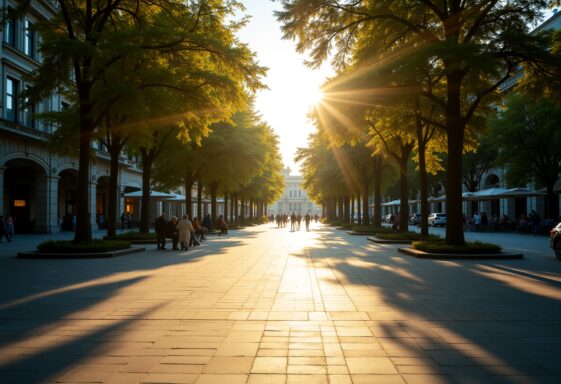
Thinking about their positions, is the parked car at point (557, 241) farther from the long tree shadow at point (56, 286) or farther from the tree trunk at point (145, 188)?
the tree trunk at point (145, 188)

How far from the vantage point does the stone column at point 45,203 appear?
32.8m

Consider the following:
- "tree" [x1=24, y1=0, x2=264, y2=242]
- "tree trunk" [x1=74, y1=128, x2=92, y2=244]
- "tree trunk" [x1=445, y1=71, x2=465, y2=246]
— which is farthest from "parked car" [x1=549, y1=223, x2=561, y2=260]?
"tree trunk" [x1=74, y1=128, x2=92, y2=244]

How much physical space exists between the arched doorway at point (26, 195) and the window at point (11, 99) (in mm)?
3706

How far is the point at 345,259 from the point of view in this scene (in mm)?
15633

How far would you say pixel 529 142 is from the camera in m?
35.8

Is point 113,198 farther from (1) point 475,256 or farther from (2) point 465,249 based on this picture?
(1) point 475,256

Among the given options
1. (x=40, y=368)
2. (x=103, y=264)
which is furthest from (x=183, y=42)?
(x=40, y=368)

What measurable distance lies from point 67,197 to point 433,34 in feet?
114

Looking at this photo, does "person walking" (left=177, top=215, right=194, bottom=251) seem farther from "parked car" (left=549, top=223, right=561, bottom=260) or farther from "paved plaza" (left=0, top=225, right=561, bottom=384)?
"parked car" (left=549, top=223, right=561, bottom=260)

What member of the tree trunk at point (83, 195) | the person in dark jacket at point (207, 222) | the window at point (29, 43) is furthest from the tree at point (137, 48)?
the person in dark jacket at point (207, 222)

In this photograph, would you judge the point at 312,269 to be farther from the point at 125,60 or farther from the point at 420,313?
the point at 125,60

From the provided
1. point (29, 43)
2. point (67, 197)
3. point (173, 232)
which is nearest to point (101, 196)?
point (67, 197)

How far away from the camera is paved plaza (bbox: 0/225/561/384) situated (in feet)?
14.9

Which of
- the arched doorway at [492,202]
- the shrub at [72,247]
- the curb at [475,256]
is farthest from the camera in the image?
the arched doorway at [492,202]
